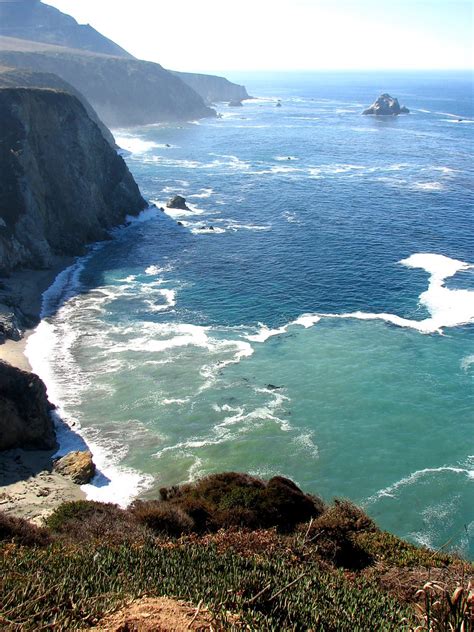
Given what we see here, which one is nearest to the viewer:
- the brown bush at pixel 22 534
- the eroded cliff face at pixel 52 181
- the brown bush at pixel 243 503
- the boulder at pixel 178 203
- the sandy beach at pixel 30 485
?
the brown bush at pixel 22 534

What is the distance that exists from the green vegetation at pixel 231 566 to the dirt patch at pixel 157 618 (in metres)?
0.44

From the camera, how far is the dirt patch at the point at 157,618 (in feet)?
48.9

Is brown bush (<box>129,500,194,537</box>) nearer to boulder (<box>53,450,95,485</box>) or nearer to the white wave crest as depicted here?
boulder (<box>53,450,95,485</box>)

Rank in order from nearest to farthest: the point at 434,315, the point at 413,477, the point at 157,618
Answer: the point at 157,618 → the point at 413,477 → the point at 434,315

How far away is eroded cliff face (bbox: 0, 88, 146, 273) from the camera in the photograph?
71.6 meters

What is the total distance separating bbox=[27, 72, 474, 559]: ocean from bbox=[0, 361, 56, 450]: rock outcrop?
71.4 inches

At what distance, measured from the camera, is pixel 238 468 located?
1534 inches

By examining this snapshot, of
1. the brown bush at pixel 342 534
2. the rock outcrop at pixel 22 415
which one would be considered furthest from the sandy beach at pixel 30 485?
the brown bush at pixel 342 534

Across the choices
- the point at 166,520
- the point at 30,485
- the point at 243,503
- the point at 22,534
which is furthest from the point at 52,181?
the point at 22,534

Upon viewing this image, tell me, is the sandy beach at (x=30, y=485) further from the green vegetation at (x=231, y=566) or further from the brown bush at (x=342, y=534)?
the brown bush at (x=342, y=534)

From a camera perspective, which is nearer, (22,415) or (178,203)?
(22,415)

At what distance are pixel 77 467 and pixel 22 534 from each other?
13.2 m

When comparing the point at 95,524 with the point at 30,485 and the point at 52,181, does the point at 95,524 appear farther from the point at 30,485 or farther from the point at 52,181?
the point at 52,181

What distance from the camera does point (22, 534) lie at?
24781 mm
